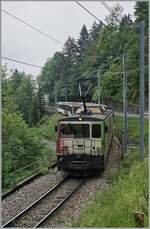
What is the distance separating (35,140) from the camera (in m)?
23.5

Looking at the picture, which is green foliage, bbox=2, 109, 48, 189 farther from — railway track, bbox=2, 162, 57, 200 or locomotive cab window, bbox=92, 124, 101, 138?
locomotive cab window, bbox=92, 124, 101, 138

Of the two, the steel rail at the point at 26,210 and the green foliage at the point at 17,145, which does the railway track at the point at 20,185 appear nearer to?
the steel rail at the point at 26,210

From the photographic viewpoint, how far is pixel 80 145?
16156mm

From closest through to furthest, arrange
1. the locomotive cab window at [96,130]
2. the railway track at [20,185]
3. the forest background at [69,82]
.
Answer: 1. the railway track at [20,185]
2. the locomotive cab window at [96,130]
3. the forest background at [69,82]

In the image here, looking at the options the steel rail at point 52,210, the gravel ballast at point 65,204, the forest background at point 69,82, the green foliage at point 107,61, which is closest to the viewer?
the steel rail at point 52,210

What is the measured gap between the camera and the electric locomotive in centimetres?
1600

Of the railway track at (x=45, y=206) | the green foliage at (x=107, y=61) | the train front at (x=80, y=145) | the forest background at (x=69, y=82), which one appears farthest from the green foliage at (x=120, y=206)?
the green foliage at (x=107, y=61)

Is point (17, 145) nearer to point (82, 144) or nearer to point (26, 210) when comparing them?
point (82, 144)

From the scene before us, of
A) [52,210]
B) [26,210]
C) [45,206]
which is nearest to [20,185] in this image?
[45,206]

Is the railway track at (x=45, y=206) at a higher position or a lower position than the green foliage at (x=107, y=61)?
lower

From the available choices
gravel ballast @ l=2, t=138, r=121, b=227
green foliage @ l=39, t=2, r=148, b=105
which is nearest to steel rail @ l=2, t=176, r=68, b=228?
gravel ballast @ l=2, t=138, r=121, b=227

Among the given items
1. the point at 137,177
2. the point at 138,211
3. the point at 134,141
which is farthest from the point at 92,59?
the point at 138,211

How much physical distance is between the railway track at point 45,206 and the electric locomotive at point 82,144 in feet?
2.11

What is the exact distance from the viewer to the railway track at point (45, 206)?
10.5 metres
